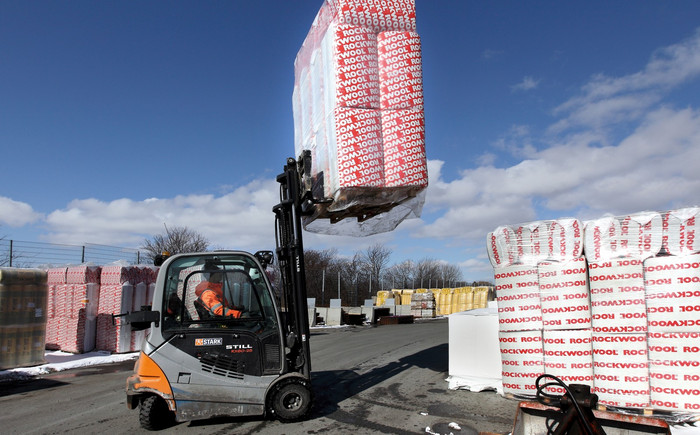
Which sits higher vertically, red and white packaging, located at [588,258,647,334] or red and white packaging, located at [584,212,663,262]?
red and white packaging, located at [584,212,663,262]

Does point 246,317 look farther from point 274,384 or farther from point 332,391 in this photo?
point 332,391

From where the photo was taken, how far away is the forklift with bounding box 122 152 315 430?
17.4ft

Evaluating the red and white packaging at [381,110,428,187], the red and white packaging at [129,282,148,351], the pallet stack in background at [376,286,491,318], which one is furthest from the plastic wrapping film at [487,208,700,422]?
the pallet stack in background at [376,286,491,318]

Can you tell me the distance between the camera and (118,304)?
1224cm

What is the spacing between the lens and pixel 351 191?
5.56m

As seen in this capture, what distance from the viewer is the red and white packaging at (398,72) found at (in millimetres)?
5789

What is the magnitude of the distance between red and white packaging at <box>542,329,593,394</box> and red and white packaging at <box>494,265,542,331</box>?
0.26 meters

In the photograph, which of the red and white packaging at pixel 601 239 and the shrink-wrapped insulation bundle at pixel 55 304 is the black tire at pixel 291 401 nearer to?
the red and white packaging at pixel 601 239

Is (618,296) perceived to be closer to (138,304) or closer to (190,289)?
(190,289)

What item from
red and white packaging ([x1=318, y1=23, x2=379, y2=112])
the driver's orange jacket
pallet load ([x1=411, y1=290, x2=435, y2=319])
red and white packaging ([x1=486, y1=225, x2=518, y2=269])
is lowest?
pallet load ([x1=411, y1=290, x2=435, y2=319])

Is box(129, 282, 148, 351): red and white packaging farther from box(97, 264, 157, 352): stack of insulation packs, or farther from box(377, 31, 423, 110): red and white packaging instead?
box(377, 31, 423, 110): red and white packaging

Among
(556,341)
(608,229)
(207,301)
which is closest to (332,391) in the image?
(207,301)

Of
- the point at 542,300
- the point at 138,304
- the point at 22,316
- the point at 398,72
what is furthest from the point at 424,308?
the point at 398,72

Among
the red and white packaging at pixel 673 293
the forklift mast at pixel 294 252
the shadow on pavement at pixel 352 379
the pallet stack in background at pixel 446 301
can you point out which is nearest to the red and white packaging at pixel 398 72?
A: the forklift mast at pixel 294 252
